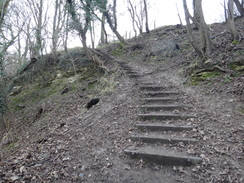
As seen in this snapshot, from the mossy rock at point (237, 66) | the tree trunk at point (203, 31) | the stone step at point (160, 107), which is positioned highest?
the tree trunk at point (203, 31)

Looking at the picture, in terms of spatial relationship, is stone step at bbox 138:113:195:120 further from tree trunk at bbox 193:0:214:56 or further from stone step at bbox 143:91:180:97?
tree trunk at bbox 193:0:214:56

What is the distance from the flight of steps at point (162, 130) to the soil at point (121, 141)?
0.14 meters

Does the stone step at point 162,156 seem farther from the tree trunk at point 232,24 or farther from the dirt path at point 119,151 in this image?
the tree trunk at point 232,24

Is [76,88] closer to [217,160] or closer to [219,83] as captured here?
[219,83]

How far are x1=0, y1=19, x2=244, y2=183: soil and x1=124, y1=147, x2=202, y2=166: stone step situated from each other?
10cm

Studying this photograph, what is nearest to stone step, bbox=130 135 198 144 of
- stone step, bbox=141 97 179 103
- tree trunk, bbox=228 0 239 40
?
stone step, bbox=141 97 179 103

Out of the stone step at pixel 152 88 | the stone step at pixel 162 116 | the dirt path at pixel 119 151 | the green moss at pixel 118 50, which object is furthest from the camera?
the green moss at pixel 118 50

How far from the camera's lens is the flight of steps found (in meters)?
3.51

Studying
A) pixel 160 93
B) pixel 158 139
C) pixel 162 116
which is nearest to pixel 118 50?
pixel 160 93

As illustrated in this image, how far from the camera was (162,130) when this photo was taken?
14.8ft

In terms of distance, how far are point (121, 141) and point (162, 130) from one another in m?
1.16

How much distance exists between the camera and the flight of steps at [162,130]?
11.5 ft

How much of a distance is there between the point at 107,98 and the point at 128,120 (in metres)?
2.29

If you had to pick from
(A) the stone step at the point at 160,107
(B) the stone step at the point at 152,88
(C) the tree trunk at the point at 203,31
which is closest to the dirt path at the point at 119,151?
(A) the stone step at the point at 160,107
